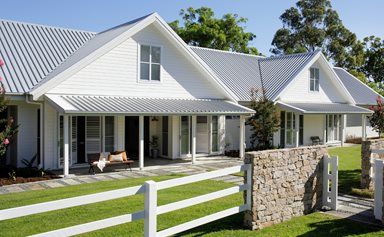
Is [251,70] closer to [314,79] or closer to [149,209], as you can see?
[314,79]

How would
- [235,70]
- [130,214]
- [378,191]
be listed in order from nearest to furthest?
[130,214] < [378,191] < [235,70]

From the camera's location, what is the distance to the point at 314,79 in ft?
86.2

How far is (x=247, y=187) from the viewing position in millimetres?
7551

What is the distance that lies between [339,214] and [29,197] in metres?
7.99

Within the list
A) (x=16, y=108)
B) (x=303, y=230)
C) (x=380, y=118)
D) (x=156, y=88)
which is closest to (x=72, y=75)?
(x=16, y=108)

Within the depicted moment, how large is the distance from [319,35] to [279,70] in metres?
28.9

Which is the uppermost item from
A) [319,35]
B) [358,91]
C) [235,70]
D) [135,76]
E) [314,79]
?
[319,35]

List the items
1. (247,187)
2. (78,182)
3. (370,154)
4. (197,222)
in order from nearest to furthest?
(197,222) < (247,187) < (370,154) < (78,182)

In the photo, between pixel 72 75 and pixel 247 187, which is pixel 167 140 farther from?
pixel 247 187

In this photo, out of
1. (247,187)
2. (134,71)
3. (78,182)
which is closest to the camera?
(247,187)

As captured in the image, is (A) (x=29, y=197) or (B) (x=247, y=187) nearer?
(B) (x=247, y=187)

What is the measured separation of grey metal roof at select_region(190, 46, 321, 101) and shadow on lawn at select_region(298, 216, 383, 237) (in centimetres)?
1414

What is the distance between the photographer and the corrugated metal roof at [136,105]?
541 inches

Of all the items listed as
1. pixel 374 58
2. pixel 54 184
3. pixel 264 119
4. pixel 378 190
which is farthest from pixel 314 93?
pixel 374 58
